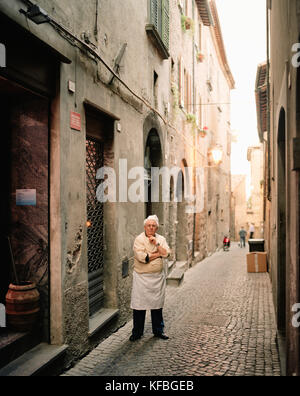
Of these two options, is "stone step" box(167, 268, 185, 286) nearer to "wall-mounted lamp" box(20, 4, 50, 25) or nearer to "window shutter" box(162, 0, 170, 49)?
"window shutter" box(162, 0, 170, 49)

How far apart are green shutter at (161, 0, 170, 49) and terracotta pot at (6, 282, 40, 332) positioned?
23.6ft

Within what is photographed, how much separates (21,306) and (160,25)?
24.0 feet

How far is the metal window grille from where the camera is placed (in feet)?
18.9

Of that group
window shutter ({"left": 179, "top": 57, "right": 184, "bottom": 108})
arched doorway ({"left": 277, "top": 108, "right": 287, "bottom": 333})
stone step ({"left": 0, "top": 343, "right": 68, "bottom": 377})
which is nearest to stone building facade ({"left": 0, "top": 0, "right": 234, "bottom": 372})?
stone step ({"left": 0, "top": 343, "right": 68, "bottom": 377})

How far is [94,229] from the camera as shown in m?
5.92

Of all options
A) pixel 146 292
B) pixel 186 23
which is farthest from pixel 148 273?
pixel 186 23

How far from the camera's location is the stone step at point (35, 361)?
12.2 feet

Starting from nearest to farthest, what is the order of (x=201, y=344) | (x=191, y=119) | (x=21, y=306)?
(x=21, y=306) < (x=201, y=344) < (x=191, y=119)

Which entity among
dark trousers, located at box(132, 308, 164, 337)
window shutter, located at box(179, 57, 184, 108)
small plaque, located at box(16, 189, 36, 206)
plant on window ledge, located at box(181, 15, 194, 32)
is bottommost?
dark trousers, located at box(132, 308, 164, 337)

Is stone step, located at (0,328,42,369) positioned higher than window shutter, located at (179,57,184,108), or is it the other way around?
window shutter, located at (179,57,184,108)

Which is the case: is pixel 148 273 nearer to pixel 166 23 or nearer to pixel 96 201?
pixel 96 201

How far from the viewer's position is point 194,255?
14.8 meters

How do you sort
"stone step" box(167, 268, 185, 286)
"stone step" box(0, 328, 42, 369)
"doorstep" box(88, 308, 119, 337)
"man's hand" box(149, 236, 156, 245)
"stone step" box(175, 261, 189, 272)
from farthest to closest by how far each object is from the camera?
"stone step" box(175, 261, 189, 272)
"stone step" box(167, 268, 185, 286)
"man's hand" box(149, 236, 156, 245)
"doorstep" box(88, 308, 119, 337)
"stone step" box(0, 328, 42, 369)
